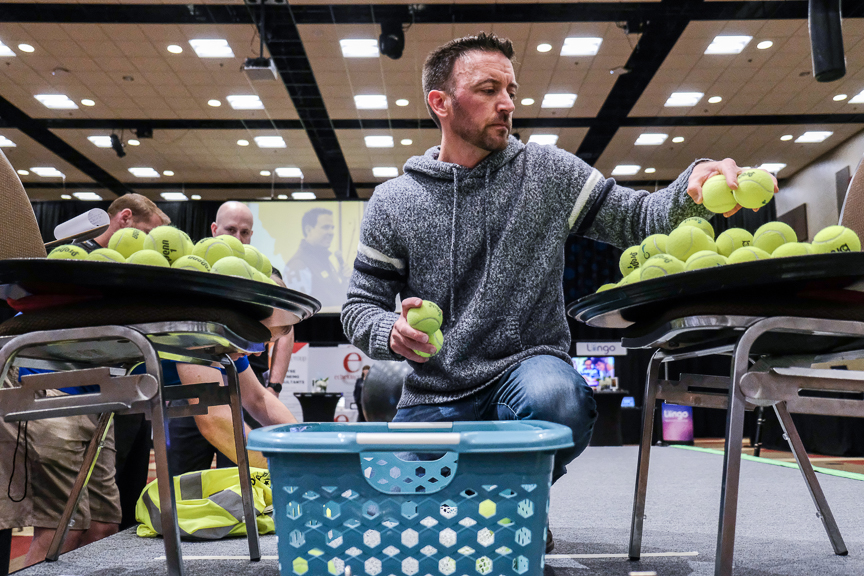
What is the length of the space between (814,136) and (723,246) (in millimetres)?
10958

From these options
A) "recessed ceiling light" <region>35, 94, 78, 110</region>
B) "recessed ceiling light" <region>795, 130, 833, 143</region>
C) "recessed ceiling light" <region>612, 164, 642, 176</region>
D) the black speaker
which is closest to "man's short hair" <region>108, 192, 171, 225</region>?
the black speaker

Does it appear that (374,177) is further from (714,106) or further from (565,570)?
(565,570)

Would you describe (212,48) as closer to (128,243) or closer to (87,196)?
(87,196)

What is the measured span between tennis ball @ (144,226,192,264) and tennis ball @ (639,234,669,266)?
3.09 ft

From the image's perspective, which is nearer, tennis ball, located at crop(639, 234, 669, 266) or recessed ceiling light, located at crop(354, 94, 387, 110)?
tennis ball, located at crop(639, 234, 669, 266)

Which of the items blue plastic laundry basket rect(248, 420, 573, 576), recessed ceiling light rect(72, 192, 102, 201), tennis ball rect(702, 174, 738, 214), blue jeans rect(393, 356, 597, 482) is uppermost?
recessed ceiling light rect(72, 192, 102, 201)

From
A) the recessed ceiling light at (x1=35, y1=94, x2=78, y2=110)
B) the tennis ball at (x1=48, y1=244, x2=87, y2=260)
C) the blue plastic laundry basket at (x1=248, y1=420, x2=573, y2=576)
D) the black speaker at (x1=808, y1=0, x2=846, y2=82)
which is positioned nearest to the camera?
the blue plastic laundry basket at (x1=248, y1=420, x2=573, y2=576)

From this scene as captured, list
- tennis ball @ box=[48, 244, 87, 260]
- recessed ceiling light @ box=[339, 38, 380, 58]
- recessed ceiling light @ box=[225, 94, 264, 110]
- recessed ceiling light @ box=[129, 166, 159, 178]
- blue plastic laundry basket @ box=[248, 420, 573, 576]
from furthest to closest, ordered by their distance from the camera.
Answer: recessed ceiling light @ box=[129, 166, 159, 178]
recessed ceiling light @ box=[225, 94, 264, 110]
recessed ceiling light @ box=[339, 38, 380, 58]
tennis ball @ box=[48, 244, 87, 260]
blue plastic laundry basket @ box=[248, 420, 573, 576]

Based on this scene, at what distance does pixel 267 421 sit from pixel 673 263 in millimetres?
1551

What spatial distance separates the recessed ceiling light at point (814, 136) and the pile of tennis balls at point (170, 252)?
442 inches

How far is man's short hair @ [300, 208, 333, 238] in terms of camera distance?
12383mm

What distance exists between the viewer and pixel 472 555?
2.64 feet

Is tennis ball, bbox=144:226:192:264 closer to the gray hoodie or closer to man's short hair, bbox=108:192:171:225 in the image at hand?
the gray hoodie

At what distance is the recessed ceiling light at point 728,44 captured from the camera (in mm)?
7516
